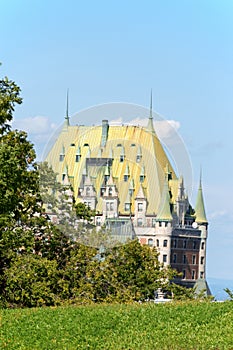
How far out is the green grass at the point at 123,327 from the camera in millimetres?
21031

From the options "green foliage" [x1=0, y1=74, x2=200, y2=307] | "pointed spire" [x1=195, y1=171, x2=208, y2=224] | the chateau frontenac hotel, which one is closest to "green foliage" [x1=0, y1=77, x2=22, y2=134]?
"green foliage" [x1=0, y1=74, x2=200, y2=307]

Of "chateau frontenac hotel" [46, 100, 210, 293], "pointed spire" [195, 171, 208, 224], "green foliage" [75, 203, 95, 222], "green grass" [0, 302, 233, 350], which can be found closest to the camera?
"green grass" [0, 302, 233, 350]

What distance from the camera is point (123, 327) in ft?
75.0

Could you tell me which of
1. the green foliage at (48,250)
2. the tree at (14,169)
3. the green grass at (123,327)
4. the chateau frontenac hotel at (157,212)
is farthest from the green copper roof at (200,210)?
the green grass at (123,327)

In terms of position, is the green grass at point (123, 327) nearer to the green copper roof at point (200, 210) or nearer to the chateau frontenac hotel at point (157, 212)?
the chateau frontenac hotel at point (157, 212)

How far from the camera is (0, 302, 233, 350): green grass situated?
21031 millimetres

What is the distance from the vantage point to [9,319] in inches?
970

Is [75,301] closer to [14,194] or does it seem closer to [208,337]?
[14,194]

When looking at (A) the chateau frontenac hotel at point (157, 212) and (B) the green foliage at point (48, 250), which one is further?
(A) the chateau frontenac hotel at point (157, 212)

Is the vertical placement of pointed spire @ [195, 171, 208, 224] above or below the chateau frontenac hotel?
above

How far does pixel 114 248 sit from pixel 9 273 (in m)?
11.4

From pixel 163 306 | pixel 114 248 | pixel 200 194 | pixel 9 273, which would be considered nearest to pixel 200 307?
pixel 163 306

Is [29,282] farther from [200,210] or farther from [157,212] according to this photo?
[200,210]

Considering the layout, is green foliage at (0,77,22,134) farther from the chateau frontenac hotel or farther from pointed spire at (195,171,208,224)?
pointed spire at (195,171,208,224)
